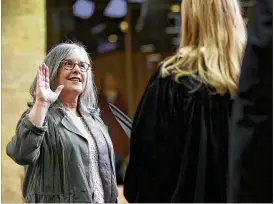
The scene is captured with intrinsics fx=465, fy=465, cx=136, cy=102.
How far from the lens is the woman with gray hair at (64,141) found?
1689mm

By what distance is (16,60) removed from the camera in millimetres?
2127

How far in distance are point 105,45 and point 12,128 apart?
0.54 m

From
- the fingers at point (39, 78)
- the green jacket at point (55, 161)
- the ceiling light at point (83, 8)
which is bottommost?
the green jacket at point (55, 161)

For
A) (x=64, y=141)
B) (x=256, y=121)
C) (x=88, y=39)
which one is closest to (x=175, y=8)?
(x=88, y=39)

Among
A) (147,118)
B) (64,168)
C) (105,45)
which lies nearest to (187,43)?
(147,118)

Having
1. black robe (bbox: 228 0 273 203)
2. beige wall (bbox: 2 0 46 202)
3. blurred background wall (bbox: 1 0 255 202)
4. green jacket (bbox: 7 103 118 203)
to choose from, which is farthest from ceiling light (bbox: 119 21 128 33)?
black robe (bbox: 228 0 273 203)

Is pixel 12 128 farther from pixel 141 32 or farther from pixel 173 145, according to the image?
pixel 173 145

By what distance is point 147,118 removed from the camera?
5.14ft

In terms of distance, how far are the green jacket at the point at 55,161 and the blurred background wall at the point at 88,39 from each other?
0.82 ft

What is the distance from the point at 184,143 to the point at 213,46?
33cm

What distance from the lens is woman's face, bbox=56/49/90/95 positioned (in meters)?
1.80

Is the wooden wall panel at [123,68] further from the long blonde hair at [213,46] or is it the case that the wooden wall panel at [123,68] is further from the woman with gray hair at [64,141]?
the long blonde hair at [213,46]

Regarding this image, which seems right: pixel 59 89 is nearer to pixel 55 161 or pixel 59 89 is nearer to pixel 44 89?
pixel 44 89

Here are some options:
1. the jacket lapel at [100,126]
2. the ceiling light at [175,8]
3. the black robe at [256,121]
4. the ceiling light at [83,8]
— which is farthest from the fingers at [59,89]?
the black robe at [256,121]
